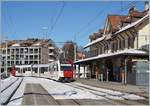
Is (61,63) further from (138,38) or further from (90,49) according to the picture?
(90,49)

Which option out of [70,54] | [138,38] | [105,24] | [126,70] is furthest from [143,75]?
[70,54]

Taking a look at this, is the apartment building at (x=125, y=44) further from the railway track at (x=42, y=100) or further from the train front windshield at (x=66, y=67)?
the railway track at (x=42, y=100)

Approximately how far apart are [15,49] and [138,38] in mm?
87033

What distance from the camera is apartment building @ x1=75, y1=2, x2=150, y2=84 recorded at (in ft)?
128

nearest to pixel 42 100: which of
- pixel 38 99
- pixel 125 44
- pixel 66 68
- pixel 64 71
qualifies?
pixel 38 99

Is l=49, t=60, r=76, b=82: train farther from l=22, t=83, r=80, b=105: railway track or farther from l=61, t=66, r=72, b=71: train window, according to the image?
l=22, t=83, r=80, b=105: railway track

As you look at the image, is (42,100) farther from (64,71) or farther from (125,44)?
(64,71)

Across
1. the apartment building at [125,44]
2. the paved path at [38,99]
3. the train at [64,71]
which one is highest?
the apartment building at [125,44]

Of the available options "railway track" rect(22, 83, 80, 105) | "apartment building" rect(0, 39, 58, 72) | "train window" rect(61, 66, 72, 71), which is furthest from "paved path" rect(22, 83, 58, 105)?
"apartment building" rect(0, 39, 58, 72)

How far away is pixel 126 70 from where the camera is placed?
40625 millimetres

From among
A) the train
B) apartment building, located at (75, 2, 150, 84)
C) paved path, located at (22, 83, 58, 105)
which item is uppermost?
apartment building, located at (75, 2, 150, 84)

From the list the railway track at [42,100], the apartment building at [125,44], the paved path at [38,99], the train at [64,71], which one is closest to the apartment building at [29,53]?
the apartment building at [125,44]

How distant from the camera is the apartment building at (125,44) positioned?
128 ft

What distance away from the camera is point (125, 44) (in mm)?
47406
